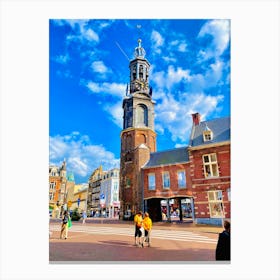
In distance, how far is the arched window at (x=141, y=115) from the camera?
22.8 meters

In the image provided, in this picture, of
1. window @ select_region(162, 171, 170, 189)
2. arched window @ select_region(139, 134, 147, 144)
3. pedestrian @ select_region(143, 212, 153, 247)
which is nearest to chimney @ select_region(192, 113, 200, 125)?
window @ select_region(162, 171, 170, 189)

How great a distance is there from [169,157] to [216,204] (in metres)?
5.75

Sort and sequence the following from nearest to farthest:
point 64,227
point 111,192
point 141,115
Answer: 1. point 64,227
2. point 141,115
3. point 111,192

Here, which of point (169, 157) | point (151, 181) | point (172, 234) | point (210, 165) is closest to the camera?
point (172, 234)

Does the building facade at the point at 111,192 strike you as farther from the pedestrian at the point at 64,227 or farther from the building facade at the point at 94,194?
the pedestrian at the point at 64,227

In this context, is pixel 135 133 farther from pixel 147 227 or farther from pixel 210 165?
pixel 147 227

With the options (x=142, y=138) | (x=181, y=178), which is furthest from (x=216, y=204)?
(x=142, y=138)

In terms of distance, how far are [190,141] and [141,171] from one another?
528 cm

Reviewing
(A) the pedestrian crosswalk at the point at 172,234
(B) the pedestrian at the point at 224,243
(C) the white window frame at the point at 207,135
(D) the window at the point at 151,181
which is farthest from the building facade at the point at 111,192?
(B) the pedestrian at the point at 224,243

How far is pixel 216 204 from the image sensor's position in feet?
50.3

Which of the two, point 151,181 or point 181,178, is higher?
point 181,178
